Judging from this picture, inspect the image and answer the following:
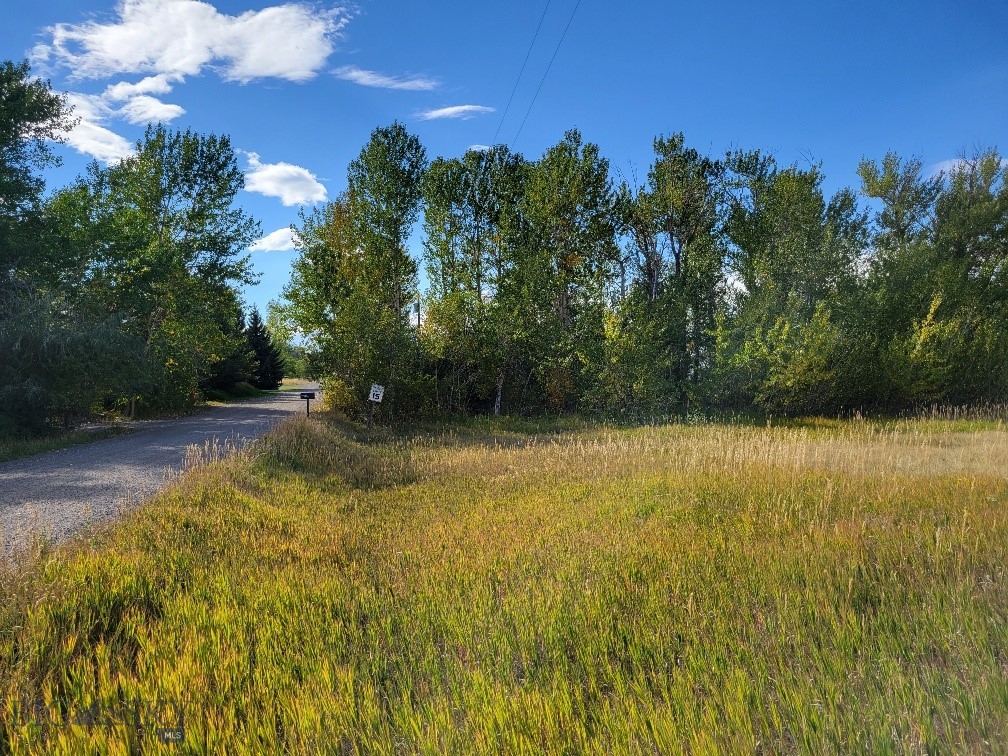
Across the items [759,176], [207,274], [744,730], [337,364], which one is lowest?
[744,730]

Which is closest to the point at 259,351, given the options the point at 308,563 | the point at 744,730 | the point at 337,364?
the point at 337,364

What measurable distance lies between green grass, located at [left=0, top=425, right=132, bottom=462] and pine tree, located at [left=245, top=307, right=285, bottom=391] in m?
27.2

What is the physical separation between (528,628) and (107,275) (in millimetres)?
21443

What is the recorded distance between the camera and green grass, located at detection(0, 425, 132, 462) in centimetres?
1208

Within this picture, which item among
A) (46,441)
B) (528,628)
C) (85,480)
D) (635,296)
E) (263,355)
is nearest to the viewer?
(528,628)

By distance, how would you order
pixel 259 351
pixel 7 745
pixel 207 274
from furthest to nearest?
pixel 259 351 → pixel 207 274 → pixel 7 745

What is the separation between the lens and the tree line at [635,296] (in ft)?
76.0

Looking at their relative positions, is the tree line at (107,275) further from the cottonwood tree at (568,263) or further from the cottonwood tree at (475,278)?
the cottonwood tree at (568,263)

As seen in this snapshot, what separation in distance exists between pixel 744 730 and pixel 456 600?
8.22 feet

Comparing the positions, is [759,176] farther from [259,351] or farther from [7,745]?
[259,351]

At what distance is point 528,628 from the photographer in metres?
3.96

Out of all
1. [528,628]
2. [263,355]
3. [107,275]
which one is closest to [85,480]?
[528,628]

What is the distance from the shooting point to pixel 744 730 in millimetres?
2645

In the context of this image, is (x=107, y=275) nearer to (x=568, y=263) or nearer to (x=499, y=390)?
(x=499, y=390)
